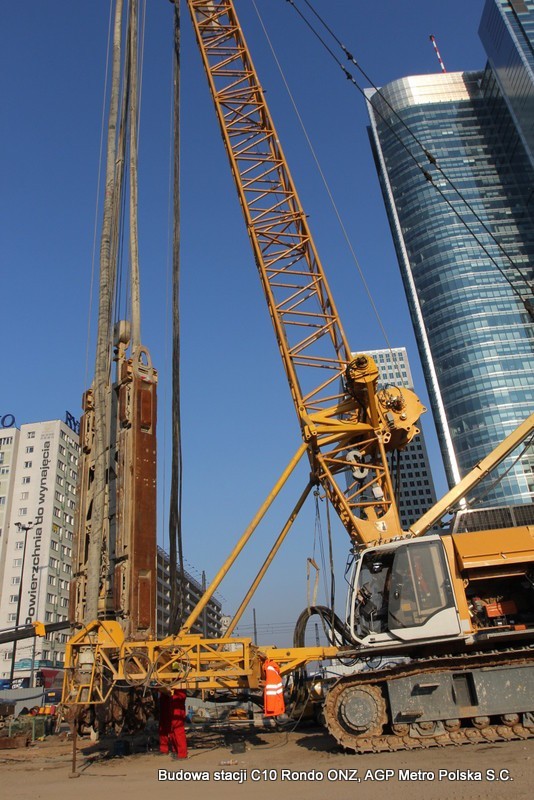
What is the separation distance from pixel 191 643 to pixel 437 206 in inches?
4641

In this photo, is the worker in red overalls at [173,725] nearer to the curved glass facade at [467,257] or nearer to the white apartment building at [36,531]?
the white apartment building at [36,531]

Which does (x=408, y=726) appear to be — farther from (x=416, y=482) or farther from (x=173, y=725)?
(x=416, y=482)

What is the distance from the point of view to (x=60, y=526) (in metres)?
67.6

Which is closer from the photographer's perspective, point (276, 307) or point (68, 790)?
point (68, 790)

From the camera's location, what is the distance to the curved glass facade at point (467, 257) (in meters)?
97.3

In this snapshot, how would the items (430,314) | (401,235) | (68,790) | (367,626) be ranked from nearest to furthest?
1. (68,790)
2. (367,626)
3. (430,314)
4. (401,235)

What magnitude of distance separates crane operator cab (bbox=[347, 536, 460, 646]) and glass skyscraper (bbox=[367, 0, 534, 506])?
84939 millimetres

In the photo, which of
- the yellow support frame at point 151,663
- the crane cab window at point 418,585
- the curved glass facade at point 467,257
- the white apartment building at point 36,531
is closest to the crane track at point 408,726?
the crane cab window at point 418,585

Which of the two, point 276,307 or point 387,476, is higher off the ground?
point 276,307

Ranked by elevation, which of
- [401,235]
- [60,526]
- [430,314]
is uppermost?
[401,235]

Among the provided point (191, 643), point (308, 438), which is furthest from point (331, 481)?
point (191, 643)

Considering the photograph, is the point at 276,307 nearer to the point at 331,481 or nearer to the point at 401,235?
the point at 331,481

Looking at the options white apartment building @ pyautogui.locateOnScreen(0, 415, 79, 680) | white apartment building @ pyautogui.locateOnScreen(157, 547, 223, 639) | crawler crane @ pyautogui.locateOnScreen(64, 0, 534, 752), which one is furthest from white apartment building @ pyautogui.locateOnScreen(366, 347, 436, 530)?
crawler crane @ pyautogui.locateOnScreen(64, 0, 534, 752)

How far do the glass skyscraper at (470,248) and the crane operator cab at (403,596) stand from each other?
8494cm
